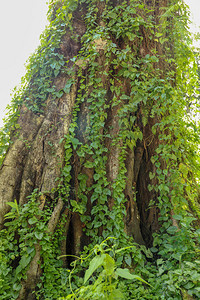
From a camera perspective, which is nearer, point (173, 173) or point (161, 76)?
point (173, 173)

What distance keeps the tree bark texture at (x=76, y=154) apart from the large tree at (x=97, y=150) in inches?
0.5

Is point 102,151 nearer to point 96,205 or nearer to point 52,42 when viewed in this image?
point 96,205

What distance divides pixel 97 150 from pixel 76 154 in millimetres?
271

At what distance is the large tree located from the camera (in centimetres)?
239

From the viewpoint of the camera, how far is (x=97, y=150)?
9.45 ft

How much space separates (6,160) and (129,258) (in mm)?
1700

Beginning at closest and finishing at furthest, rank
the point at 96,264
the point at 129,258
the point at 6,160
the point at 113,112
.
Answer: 1. the point at 96,264
2. the point at 129,258
3. the point at 6,160
4. the point at 113,112

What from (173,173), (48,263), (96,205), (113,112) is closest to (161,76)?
(113,112)

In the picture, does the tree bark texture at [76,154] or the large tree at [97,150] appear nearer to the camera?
the large tree at [97,150]

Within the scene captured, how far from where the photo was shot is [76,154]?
2.95 metres

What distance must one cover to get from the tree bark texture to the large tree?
13mm

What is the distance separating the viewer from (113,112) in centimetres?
317

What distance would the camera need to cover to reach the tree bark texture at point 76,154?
105 inches

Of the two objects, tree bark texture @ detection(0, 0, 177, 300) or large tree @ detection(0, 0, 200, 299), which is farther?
tree bark texture @ detection(0, 0, 177, 300)
